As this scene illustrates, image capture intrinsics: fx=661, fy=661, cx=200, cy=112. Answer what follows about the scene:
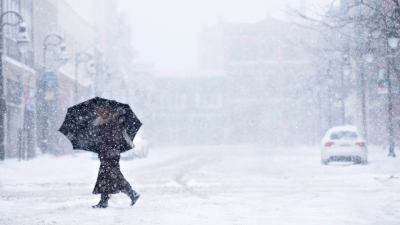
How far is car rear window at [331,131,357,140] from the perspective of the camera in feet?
80.7

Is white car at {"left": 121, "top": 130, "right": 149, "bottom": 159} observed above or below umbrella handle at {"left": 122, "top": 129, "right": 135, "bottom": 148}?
below

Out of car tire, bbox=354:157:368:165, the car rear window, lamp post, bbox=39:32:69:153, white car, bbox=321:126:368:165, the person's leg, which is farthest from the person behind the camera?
lamp post, bbox=39:32:69:153

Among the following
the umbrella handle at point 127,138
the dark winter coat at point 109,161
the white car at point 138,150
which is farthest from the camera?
the white car at point 138,150

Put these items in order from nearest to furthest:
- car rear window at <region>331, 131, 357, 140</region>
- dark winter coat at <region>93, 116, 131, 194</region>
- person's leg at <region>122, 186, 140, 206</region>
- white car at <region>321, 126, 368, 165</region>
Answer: dark winter coat at <region>93, 116, 131, 194</region>, person's leg at <region>122, 186, 140, 206</region>, white car at <region>321, 126, 368, 165</region>, car rear window at <region>331, 131, 357, 140</region>

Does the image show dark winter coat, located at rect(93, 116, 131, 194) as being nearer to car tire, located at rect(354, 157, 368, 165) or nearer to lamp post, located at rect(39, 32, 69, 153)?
car tire, located at rect(354, 157, 368, 165)

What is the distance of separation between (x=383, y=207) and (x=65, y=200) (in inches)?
226

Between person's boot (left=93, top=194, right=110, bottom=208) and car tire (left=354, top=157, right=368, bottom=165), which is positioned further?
car tire (left=354, top=157, right=368, bottom=165)

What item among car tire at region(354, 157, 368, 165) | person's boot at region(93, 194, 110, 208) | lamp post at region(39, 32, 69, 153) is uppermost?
lamp post at region(39, 32, 69, 153)

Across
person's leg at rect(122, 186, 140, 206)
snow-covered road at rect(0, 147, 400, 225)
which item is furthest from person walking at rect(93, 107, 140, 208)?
snow-covered road at rect(0, 147, 400, 225)

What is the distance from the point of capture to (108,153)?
10.7m

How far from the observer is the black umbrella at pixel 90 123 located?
10758 millimetres

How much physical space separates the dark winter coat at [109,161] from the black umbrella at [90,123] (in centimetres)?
12

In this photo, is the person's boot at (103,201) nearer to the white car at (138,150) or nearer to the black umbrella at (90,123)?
the black umbrella at (90,123)

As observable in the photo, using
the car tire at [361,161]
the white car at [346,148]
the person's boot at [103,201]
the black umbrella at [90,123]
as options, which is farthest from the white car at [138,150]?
the person's boot at [103,201]
